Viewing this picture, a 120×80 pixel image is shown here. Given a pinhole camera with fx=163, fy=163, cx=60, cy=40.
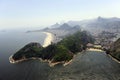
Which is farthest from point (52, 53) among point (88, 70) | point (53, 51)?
point (88, 70)

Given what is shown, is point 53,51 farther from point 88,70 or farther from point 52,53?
point 88,70

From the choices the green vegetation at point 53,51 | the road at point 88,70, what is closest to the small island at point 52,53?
the green vegetation at point 53,51

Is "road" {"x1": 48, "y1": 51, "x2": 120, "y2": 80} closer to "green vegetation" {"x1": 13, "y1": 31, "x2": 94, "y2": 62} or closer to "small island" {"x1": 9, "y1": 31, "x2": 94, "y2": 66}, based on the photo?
"small island" {"x1": 9, "y1": 31, "x2": 94, "y2": 66}

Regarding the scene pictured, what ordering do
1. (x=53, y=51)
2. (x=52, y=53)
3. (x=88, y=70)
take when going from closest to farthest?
(x=88, y=70) → (x=52, y=53) → (x=53, y=51)

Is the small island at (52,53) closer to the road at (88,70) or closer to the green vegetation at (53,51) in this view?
the green vegetation at (53,51)

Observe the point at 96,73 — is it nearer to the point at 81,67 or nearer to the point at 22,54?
the point at 81,67

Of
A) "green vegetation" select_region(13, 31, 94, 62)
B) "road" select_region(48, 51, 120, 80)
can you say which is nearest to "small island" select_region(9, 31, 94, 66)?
"green vegetation" select_region(13, 31, 94, 62)

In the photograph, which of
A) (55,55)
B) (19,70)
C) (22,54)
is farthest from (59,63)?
(22,54)

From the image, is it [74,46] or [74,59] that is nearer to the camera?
[74,59]
